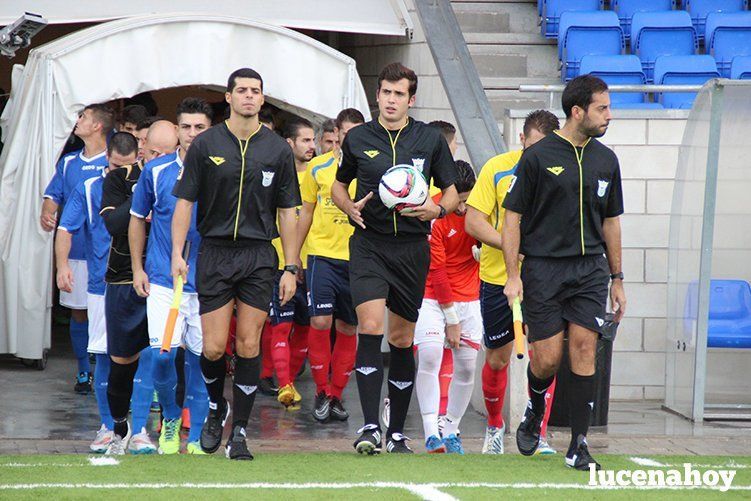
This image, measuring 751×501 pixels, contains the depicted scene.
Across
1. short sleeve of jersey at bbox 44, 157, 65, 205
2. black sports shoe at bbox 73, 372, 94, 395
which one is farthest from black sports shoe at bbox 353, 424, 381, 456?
short sleeve of jersey at bbox 44, 157, 65, 205

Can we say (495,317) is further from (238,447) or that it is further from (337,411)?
(337,411)

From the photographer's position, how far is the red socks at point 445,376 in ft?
30.5

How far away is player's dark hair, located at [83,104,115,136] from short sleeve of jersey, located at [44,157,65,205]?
0.45 metres

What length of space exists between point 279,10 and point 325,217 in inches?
133

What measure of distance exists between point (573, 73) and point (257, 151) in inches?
231

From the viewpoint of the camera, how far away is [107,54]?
11.3m

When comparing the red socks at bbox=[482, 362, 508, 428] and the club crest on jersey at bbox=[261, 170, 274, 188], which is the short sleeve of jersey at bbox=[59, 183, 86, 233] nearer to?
the club crest on jersey at bbox=[261, 170, 274, 188]

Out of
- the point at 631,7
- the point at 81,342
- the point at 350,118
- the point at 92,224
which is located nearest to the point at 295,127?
the point at 350,118

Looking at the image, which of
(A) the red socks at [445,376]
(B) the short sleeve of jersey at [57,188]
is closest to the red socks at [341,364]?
(A) the red socks at [445,376]

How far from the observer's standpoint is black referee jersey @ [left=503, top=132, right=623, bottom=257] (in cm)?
737

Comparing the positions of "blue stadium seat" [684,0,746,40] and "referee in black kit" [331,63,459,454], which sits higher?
"blue stadium seat" [684,0,746,40]

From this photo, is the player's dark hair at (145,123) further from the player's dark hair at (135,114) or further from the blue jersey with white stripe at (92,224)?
the blue jersey with white stripe at (92,224)

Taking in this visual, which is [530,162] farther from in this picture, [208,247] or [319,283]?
[319,283]

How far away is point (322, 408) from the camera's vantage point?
9.92 meters
